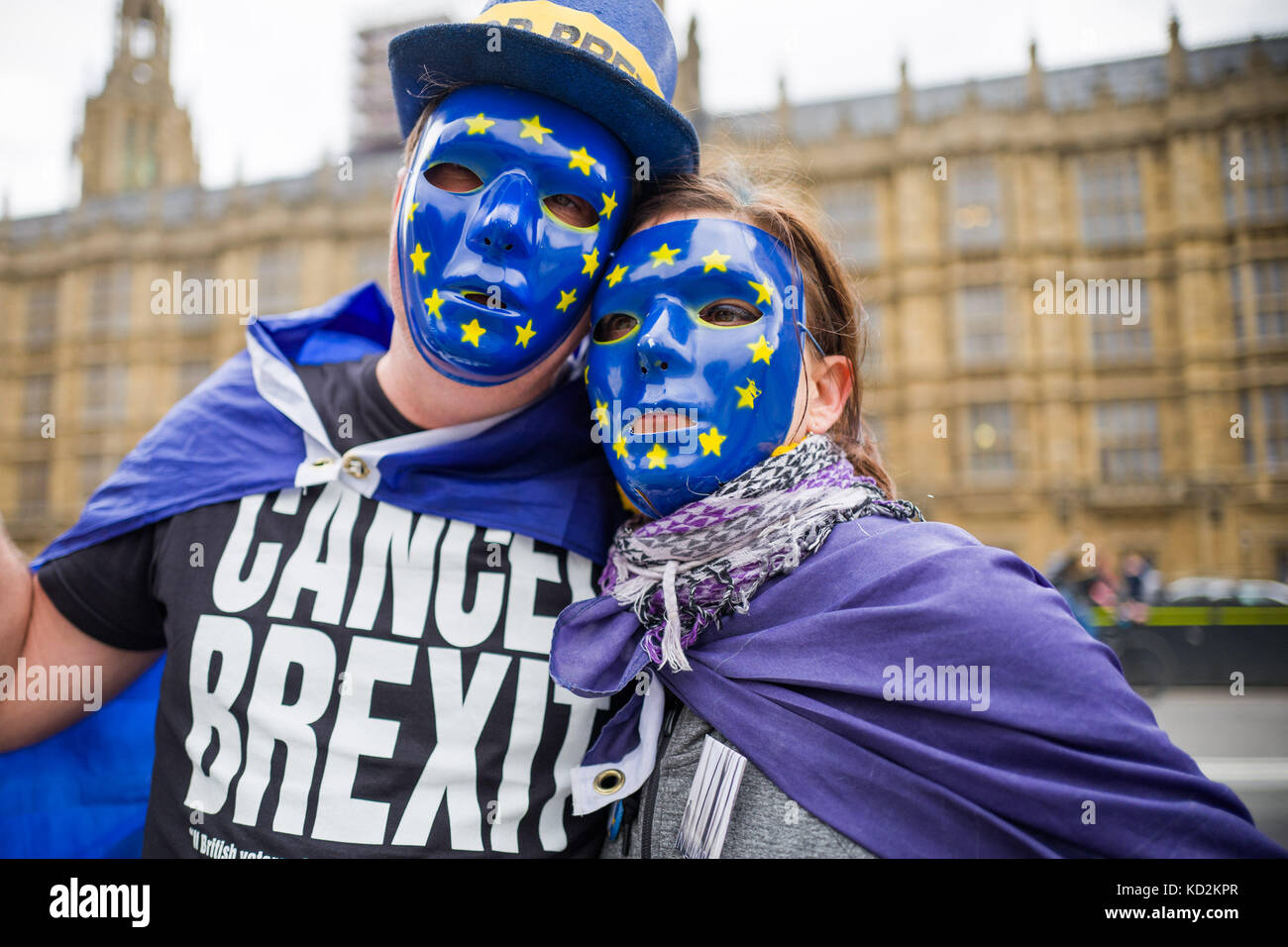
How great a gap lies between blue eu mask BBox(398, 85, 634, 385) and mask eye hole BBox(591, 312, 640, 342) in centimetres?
8

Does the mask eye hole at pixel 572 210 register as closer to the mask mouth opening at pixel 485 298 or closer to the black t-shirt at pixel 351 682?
the mask mouth opening at pixel 485 298

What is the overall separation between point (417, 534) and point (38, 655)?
94 cm

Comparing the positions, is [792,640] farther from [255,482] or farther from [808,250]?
[255,482]

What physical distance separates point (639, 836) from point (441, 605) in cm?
64

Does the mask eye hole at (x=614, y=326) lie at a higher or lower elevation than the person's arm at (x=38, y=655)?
higher

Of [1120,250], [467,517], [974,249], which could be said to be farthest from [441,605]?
[1120,250]

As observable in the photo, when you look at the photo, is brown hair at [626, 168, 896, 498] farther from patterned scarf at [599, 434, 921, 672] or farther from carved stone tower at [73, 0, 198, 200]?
carved stone tower at [73, 0, 198, 200]

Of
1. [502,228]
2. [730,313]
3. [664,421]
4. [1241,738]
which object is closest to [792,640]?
[664,421]

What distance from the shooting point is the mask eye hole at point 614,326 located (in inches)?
71.9

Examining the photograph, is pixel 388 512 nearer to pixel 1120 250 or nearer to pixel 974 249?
pixel 974 249

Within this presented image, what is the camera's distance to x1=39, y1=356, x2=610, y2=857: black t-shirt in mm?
1723

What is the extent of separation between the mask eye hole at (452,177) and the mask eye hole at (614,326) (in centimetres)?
42

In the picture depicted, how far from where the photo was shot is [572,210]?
6.22ft

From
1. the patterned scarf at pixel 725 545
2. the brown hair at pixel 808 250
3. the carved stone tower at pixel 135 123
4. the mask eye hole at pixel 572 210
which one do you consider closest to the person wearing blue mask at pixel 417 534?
the mask eye hole at pixel 572 210
